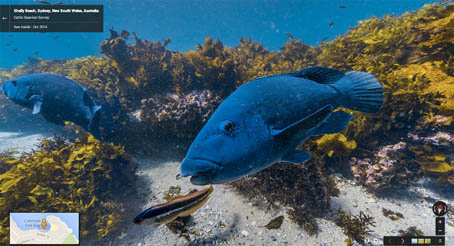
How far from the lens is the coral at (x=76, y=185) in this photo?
4.05 metres

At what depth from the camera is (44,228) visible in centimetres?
357

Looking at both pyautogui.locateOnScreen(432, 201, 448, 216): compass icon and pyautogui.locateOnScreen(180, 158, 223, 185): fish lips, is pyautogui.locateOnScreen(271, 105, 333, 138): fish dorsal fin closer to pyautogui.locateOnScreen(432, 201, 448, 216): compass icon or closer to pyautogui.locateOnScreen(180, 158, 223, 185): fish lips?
pyautogui.locateOnScreen(180, 158, 223, 185): fish lips

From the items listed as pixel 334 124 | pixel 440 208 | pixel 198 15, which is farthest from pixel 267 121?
pixel 198 15

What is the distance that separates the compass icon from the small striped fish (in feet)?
15.7

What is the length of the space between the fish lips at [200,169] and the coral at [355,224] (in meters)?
3.62

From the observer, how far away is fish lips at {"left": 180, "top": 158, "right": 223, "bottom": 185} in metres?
1.16

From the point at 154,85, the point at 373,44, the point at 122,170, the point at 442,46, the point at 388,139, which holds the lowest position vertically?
the point at 122,170

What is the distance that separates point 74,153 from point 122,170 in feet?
4.22

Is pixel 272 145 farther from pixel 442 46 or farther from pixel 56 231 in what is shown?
pixel 442 46

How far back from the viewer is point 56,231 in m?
3.52

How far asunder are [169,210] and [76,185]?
386 centimetres

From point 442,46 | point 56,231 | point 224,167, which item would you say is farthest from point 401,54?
point 56,231

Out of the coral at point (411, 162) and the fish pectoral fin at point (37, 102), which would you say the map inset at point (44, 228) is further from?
the coral at point (411, 162)
